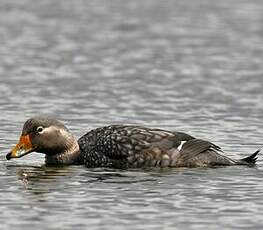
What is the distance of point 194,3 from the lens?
32688 millimetres

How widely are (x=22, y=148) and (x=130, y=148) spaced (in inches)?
54.4

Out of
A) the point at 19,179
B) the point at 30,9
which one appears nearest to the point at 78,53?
the point at 30,9

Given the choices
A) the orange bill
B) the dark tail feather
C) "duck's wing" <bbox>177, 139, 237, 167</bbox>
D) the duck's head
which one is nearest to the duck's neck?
the duck's head

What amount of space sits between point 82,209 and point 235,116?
262 inches

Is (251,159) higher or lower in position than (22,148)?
lower

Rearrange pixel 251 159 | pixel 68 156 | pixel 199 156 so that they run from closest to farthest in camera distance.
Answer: pixel 251 159 < pixel 199 156 < pixel 68 156

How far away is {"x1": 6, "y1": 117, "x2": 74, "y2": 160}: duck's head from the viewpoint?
50.7 feet

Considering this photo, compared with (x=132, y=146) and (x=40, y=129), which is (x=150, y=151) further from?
(x=40, y=129)

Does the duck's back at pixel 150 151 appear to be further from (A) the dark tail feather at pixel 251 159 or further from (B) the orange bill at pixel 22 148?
(B) the orange bill at pixel 22 148

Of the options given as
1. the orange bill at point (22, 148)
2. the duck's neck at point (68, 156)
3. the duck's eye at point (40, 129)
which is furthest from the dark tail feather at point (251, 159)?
the orange bill at point (22, 148)

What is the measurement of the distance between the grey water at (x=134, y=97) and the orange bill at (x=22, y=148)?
0.74 ft

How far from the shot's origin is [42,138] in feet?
51.1

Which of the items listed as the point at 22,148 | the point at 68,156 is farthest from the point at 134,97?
the point at 22,148

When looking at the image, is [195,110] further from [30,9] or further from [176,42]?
[30,9]
